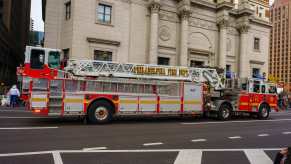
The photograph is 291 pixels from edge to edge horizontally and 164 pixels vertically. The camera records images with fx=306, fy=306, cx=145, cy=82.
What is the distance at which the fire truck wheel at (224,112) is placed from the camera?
1836cm

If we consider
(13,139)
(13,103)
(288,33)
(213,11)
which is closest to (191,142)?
(13,139)

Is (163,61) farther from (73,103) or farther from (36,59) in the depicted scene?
(73,103)

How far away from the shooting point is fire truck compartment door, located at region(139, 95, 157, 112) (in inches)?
617

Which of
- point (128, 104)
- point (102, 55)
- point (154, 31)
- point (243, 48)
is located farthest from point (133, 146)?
point (243, 48)

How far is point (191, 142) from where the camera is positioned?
403 inches

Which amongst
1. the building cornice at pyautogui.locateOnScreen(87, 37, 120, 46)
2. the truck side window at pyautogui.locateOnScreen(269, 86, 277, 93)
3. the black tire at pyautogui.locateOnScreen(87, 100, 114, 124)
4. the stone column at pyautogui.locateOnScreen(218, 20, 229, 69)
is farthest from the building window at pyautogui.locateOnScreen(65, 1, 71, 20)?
the truck side window at pyautogui.locateOnScreen(269, 86, 277, 93)

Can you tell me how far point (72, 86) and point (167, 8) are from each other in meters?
→ 22.2

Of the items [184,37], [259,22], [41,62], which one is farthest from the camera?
[259,22]

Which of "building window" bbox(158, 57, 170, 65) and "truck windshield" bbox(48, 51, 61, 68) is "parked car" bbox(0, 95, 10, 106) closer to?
"truck windshield" bbox(48, 51, 61, 68)

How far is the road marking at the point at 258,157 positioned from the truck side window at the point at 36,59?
393 inches

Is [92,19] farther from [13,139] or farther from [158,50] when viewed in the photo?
[13,139]

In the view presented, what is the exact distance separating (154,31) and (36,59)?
59.8 feet

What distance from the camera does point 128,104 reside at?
15305 millimetres

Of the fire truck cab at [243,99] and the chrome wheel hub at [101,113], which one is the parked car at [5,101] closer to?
the chrome wheel hub at [101,113]
